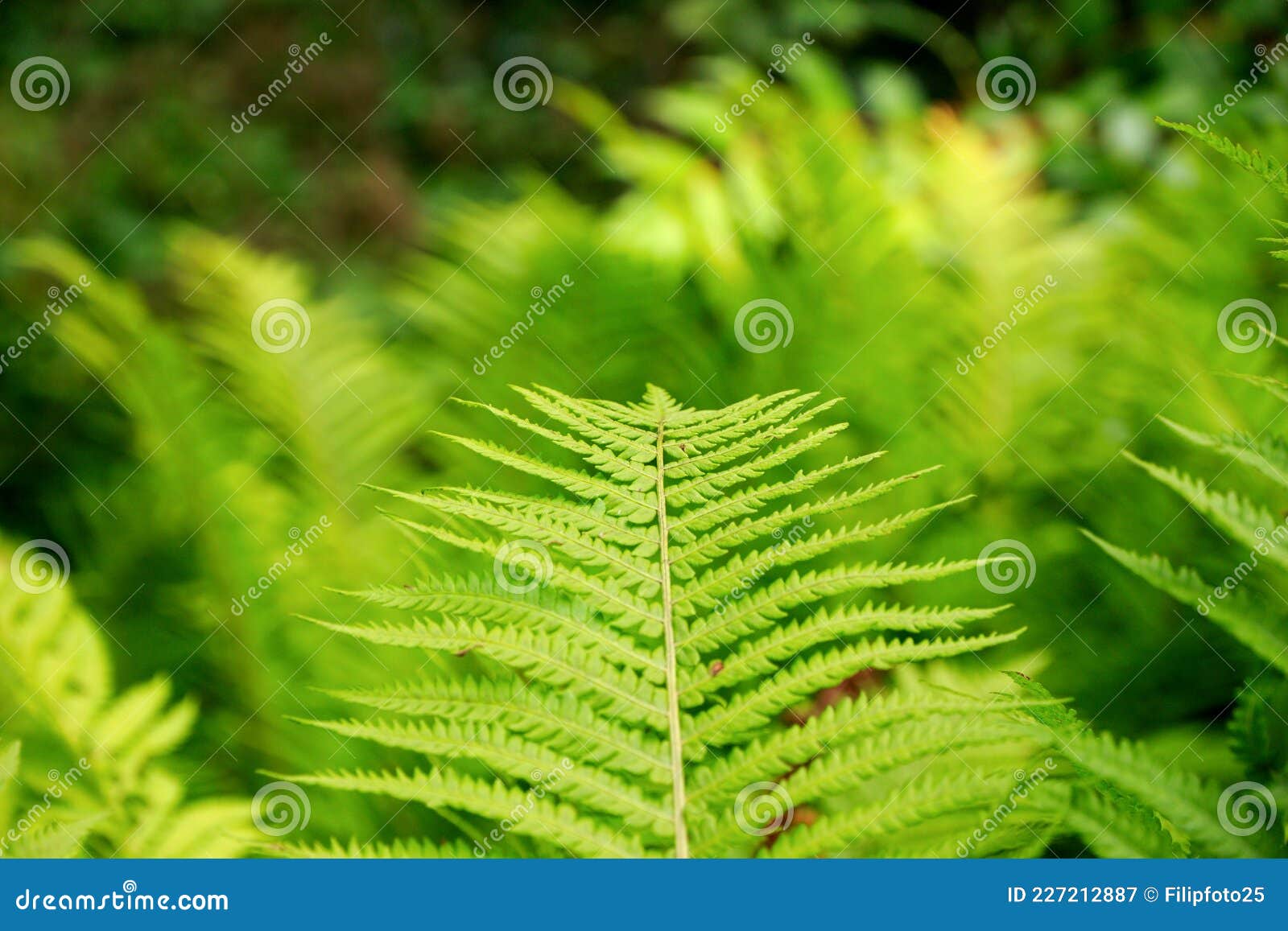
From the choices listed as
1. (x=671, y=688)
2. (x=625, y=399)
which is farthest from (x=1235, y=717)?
(x=625, y=399)

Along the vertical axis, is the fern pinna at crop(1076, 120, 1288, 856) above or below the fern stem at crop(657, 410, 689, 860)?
above

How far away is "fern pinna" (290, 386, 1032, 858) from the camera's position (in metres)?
0.63

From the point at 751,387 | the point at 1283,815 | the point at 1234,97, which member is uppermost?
the point at 1234,97

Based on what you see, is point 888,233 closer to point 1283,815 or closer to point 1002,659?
point 1002,659

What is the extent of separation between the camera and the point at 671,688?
0.66m

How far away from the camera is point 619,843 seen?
65cm

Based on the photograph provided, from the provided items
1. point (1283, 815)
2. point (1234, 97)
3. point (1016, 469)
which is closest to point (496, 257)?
point (1016, 469)

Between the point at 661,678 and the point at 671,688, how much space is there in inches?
0.8

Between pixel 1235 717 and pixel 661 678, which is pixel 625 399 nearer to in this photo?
pixel 661 678

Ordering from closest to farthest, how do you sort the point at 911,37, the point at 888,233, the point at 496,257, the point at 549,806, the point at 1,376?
the point at 549,806
the point at 888,233
the point at 496,257
the point at 1,376
the point at 911,37

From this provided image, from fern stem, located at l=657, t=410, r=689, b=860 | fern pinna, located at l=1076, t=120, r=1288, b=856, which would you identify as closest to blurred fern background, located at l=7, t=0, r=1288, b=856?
fern pinna, located at l=1076, t=120, r=1288, b=856

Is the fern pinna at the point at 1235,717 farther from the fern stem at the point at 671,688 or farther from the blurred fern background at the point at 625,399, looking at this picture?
the fern stem at the point at 671,688

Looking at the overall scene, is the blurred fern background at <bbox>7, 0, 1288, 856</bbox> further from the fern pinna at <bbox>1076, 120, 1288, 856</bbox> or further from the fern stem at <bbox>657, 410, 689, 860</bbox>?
the fern stem at <bbox>657, 410, 689, 860</bbox>
